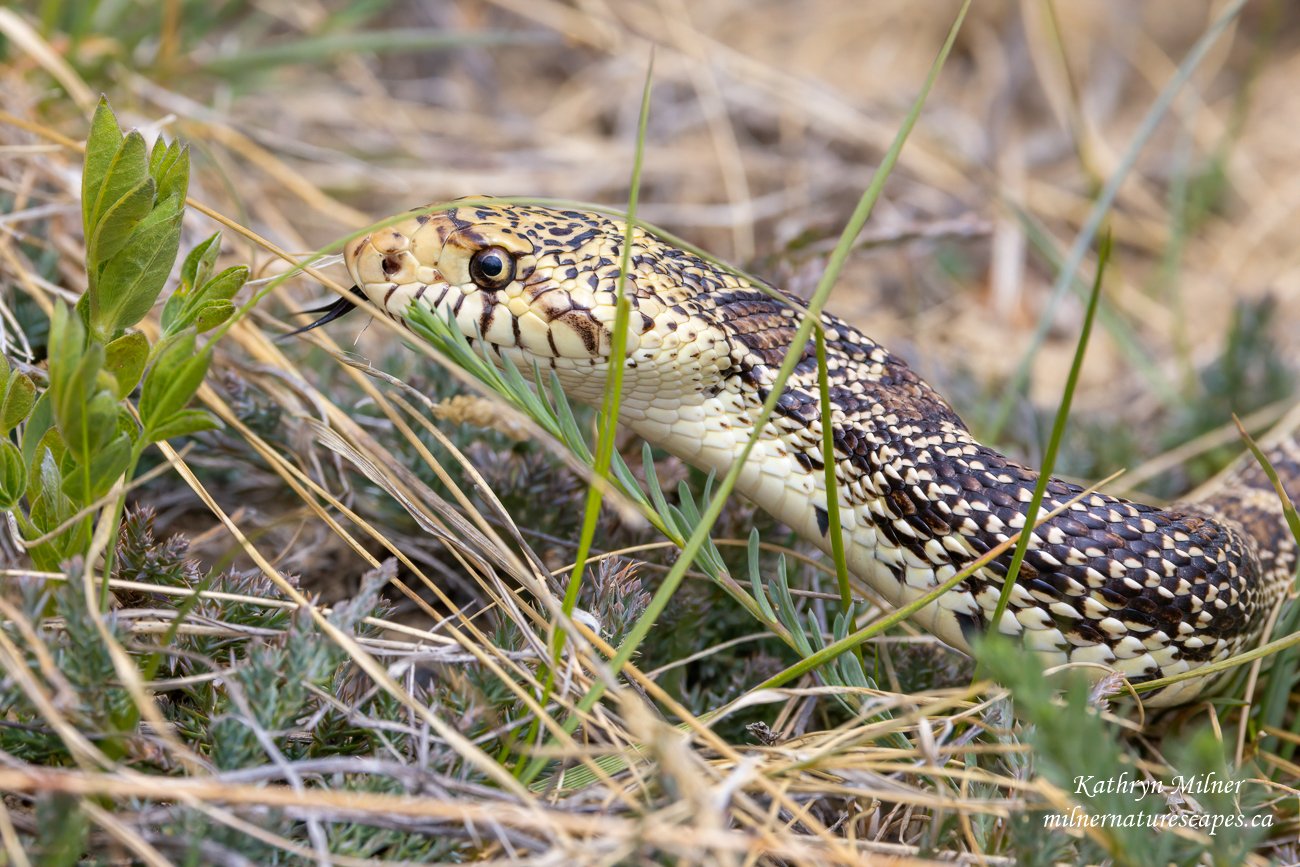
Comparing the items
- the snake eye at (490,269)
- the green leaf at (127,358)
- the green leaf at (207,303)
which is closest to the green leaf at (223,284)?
the green leaf at (207,303)

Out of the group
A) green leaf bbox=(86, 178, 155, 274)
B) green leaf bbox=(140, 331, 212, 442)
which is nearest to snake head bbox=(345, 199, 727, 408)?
green leaf bbox=(86, 178, 155, 274)

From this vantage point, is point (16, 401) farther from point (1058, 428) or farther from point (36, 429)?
point (1058, 428)

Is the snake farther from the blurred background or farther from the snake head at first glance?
the blurred background

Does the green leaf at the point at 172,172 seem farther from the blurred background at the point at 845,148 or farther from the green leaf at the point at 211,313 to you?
the blurred background at the point at 845,148

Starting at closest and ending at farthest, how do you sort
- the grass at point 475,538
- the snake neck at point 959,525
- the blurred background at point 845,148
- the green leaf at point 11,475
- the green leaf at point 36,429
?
the grass at point 475,538, the green leaf at point 11,475, the green leaf at point 36,429, the snake neck at point 959,525, the blurred background at point 845,148

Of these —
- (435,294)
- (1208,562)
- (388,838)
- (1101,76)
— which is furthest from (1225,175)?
(388,838)
